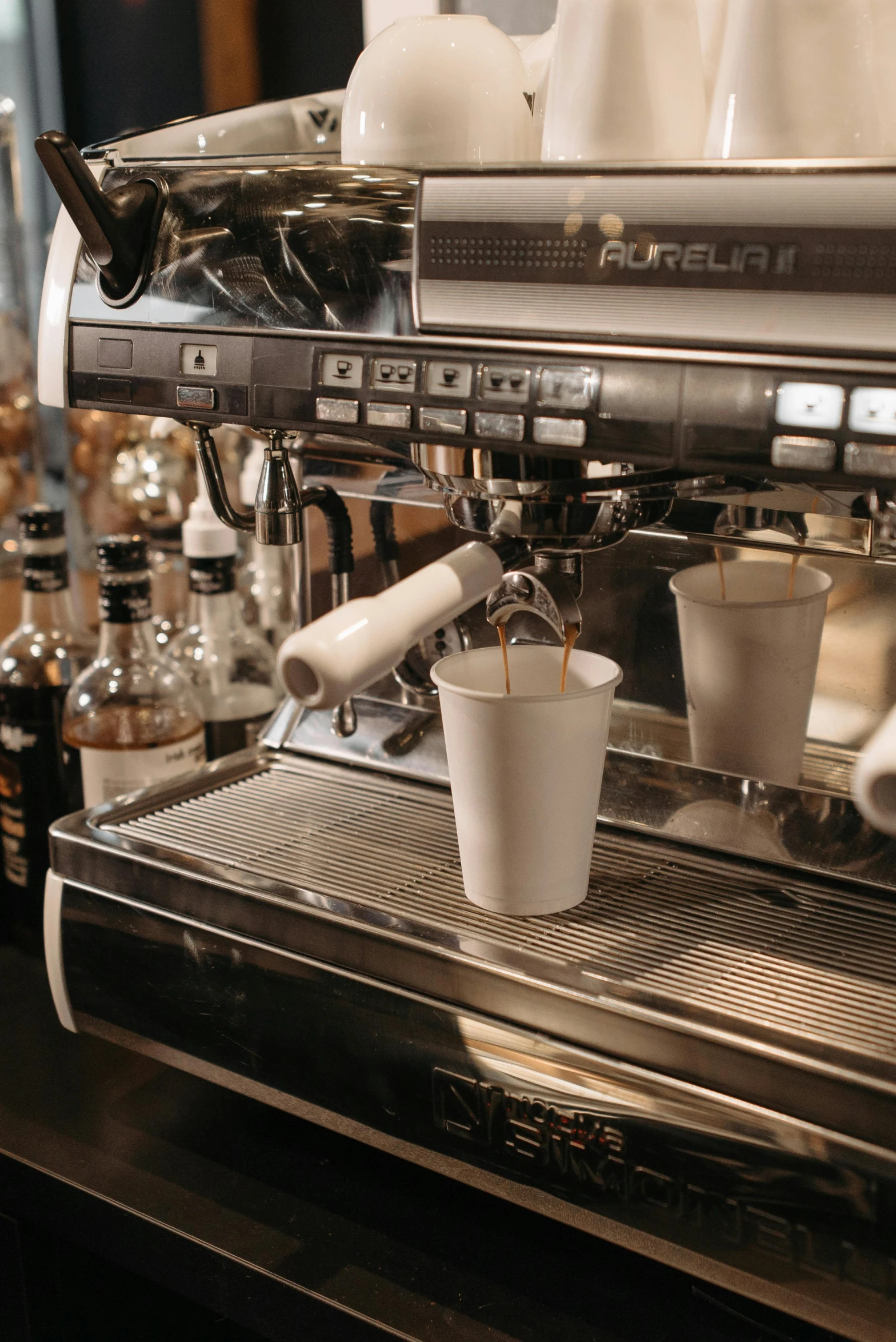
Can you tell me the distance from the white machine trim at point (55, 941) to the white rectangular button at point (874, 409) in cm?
43

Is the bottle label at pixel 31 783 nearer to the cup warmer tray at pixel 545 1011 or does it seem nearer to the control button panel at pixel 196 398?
the cup warmer tray at pixel 545 1011

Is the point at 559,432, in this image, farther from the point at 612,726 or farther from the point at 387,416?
the point at 612,726

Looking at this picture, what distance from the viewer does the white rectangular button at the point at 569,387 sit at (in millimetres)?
439

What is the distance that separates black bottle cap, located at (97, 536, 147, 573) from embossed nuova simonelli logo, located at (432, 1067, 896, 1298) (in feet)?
1.24

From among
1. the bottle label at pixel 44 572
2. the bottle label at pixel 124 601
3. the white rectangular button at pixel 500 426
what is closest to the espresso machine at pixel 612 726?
the white rectangular button at pixel 500 426

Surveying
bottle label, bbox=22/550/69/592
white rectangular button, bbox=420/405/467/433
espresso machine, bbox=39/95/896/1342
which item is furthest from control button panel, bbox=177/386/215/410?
bottle label, bbox=22/550/69/592

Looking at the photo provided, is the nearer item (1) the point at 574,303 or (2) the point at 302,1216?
(1) the point at 574,303

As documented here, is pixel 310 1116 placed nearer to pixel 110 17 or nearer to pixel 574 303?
pixel 574 303

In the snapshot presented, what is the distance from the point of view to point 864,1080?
0.42 meters

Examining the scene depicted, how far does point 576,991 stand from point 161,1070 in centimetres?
28

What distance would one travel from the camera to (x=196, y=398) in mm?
536

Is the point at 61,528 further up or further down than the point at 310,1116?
further up

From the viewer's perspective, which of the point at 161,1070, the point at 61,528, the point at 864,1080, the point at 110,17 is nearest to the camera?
the point at 864,1080

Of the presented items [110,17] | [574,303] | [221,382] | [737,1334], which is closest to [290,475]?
[221,382]
